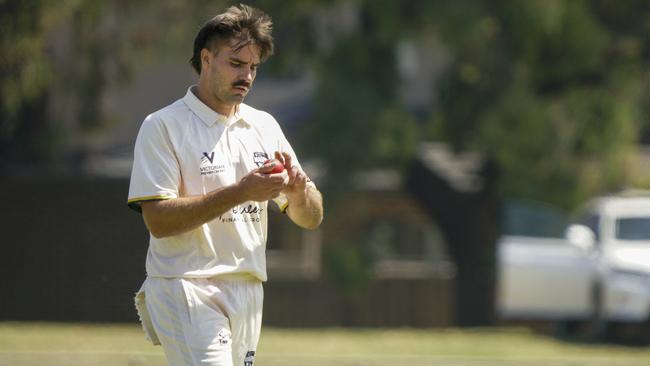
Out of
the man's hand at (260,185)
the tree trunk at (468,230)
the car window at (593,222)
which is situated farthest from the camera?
the tree trunk at (468,230)

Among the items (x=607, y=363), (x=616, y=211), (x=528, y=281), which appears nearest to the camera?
(x=607, y=363)

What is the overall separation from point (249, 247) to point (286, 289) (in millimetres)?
15735

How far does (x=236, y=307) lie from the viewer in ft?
13.9

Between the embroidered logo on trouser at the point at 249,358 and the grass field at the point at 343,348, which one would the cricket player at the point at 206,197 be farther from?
the grass field at the point at 343,348

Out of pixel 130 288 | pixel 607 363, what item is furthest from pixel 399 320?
pixel 130 288

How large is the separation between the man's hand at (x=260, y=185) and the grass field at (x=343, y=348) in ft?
16.9

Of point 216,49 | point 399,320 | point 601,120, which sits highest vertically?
point 601,120

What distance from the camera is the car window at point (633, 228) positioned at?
15.1 metres

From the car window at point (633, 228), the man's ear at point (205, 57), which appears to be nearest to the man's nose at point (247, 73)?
the man's ear at point (205, 57)

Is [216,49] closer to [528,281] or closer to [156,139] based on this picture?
[156,139]

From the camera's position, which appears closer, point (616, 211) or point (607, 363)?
point (607, 363)

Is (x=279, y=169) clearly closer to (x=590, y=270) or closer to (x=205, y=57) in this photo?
(x=205, y=57)

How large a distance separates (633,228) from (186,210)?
1186 centimetres

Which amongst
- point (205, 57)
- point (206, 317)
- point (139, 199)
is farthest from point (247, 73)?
point (206, 317)
